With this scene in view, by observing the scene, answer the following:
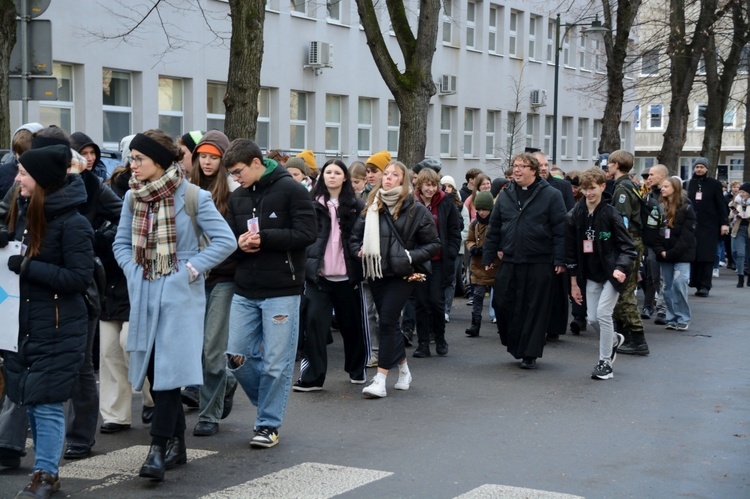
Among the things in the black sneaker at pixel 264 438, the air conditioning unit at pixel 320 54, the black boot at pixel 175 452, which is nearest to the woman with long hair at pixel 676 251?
the black sneaker at pixel 264 438

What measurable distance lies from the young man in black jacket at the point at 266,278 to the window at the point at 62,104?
17.6m

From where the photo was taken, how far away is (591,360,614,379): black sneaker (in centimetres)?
1091

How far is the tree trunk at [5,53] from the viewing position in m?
14.9

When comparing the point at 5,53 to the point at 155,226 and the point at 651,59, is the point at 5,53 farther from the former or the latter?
the point at 651,59

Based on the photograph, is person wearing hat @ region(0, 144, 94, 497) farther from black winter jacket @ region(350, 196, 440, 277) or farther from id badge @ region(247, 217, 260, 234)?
black winter jacket @ region(350, 196, 440, 277)

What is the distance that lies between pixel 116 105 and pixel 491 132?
22.5m

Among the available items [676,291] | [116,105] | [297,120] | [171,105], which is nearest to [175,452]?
[676,291]

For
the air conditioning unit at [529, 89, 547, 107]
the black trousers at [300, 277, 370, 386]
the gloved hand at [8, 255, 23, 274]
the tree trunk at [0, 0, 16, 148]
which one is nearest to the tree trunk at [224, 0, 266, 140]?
the tree trunk at [0, 0, 16, 148]

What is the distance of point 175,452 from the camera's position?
279 inches

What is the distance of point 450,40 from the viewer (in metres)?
43.1

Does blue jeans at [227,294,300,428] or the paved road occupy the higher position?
blue jeans at [227,294,300,428]

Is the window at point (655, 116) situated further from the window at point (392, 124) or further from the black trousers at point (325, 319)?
the black trousers at point (325, 319)

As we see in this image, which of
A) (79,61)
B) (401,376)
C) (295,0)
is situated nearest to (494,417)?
(401,376)

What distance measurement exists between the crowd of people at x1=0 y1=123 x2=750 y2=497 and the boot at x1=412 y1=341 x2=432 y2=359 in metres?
0.02
